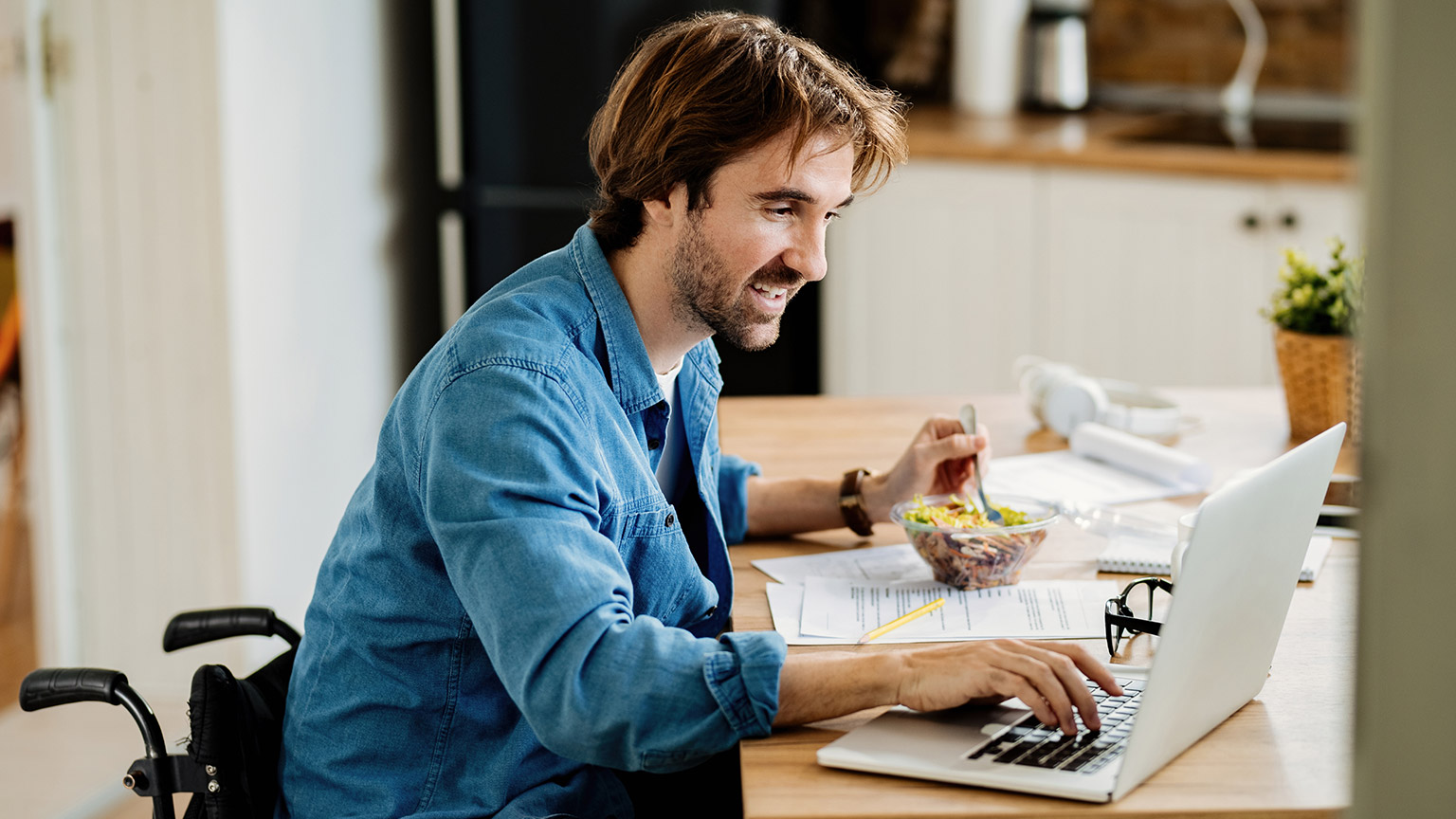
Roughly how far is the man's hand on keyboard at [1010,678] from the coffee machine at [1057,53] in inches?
132

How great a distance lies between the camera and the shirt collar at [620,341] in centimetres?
123

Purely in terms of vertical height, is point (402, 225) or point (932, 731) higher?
point (402, 225)

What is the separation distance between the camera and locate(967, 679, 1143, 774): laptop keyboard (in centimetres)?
93

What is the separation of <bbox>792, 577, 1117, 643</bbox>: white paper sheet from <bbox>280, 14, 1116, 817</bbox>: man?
101mm

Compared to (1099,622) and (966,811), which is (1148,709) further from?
(1099,622)

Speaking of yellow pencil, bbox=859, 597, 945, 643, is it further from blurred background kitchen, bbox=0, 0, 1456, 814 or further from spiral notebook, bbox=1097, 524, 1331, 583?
blurred background kitchen, bbox=0, 0, 1456, 814

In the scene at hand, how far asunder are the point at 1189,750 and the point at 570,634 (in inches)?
17.1

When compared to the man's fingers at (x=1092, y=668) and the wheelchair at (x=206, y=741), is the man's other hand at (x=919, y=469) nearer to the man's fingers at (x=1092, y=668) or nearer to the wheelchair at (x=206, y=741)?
the man's fingers at (x=1092, y=668)

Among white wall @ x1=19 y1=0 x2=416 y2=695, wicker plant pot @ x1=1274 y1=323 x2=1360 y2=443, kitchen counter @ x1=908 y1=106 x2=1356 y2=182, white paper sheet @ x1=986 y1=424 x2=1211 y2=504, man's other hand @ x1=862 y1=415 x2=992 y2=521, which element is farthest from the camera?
kitchen counter @ x1=908 y1=106 x2=1356 y2=182

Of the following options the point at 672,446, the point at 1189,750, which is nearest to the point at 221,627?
the point at 672,446

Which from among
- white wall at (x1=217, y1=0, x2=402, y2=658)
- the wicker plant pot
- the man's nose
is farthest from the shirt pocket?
white wall at (x1=217, y1=0, x2=402, y2=658)

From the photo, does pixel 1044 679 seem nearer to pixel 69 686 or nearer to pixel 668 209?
pixel 668 209

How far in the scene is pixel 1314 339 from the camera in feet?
5.87

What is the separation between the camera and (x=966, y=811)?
879mm
